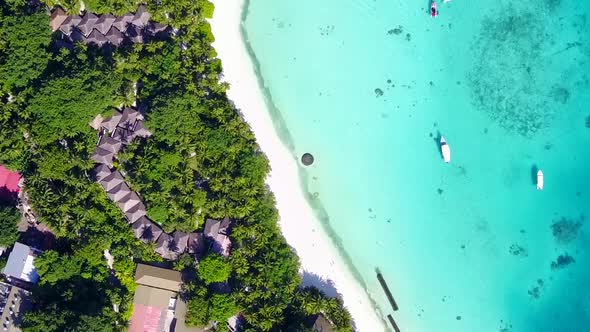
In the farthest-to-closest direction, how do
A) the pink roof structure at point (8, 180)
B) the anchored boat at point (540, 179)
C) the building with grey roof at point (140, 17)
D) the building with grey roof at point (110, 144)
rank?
1. the anchored boat at point (540, 179)
2. the building with grey roof at point (140, 17)
3. the pink roof structure at point (8, 180)
4. the building with grey roof at point (110, 144)

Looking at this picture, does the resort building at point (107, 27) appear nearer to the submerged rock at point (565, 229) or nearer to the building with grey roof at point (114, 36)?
the building with grey roof at point (114, 36)

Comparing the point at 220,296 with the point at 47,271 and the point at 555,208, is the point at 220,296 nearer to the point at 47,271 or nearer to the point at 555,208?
the point at 47,271

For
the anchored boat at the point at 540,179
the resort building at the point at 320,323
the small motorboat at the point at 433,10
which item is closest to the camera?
the resort building at the point at 320,323

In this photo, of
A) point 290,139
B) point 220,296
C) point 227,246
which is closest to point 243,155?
point 290,139

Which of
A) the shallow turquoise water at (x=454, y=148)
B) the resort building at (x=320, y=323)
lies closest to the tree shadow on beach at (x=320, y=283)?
the resort building at (x=320, y=323)

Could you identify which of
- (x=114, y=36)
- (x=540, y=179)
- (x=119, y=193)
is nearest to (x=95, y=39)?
(x=114, y=36)

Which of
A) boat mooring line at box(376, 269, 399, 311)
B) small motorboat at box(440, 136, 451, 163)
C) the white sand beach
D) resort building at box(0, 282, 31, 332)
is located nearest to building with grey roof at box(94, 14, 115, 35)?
the white sand beach
